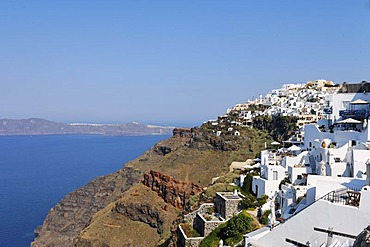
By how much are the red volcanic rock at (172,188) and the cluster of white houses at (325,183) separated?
21676 millimetres

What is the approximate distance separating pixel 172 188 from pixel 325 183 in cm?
3657

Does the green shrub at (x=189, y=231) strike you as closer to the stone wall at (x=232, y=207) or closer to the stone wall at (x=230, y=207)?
the stone wall at (x=230, y=207)

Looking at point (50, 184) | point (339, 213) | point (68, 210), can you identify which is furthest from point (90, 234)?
point (50, 184)

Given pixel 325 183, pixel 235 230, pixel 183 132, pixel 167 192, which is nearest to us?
pixel 325 183

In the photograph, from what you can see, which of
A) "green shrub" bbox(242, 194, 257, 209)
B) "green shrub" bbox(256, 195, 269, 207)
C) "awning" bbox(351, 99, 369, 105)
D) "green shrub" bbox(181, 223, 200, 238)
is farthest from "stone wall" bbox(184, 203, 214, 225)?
"awning" bbox(351, 99, 369, 105)

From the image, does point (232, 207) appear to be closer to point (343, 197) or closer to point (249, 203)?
point (249, 203)

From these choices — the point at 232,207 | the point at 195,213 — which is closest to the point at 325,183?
the point at 232,207

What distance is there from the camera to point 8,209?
83.4 m

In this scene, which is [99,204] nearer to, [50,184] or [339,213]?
[50,184]

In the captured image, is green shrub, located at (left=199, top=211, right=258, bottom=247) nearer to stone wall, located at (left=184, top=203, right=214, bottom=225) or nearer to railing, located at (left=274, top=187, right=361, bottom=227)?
stone wall, located at (left=184, top=203, right=214, bottom=225)

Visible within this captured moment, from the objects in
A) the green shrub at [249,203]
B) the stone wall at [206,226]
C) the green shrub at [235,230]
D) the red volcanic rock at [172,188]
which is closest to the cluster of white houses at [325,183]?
the green shrub at [249,203]

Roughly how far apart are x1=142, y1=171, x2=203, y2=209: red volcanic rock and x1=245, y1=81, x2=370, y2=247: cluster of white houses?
21.7 metres

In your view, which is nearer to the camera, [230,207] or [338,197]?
[338,197]

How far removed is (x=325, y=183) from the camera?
14500 mm
